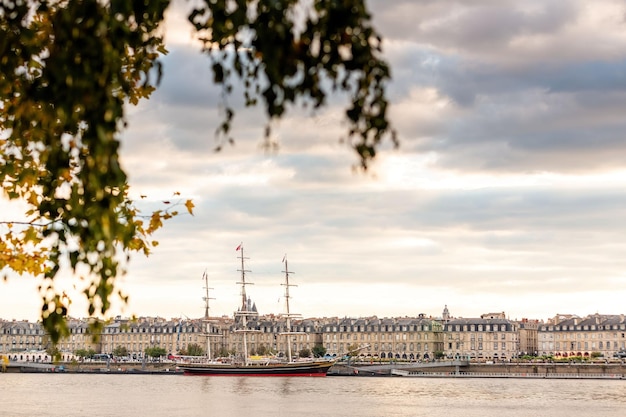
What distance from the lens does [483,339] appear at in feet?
636

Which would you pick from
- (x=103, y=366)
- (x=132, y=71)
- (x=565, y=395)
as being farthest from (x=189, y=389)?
(x=132, y=71)

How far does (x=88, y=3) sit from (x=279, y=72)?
45.1 inches

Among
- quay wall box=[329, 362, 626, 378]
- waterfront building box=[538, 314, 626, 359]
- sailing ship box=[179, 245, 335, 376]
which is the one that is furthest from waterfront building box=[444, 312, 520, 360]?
sailing ship box=[179, 245, 335, 376]

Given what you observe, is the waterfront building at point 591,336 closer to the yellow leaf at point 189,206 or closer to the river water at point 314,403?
the river water at point 314,403

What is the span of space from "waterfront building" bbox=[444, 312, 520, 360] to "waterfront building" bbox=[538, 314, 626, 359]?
9.23 m

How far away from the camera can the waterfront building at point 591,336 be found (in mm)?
190000

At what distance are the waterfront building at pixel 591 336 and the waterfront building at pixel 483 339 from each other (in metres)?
9.23

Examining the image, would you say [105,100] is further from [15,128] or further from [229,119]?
[15,128]

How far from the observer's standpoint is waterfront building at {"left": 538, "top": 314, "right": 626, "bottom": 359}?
7480 inches

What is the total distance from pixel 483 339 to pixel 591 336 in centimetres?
2118

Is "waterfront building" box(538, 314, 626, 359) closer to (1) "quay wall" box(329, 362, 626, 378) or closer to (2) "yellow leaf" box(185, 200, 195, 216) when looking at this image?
(1) "quay wall" box(329, 362, 626, 378)

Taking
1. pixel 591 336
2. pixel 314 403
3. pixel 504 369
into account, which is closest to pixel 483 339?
pixel 591 336

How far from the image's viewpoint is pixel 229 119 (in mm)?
5926

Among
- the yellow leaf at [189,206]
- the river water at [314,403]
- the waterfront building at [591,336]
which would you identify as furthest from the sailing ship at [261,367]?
the yellow leaf at [189,206]
